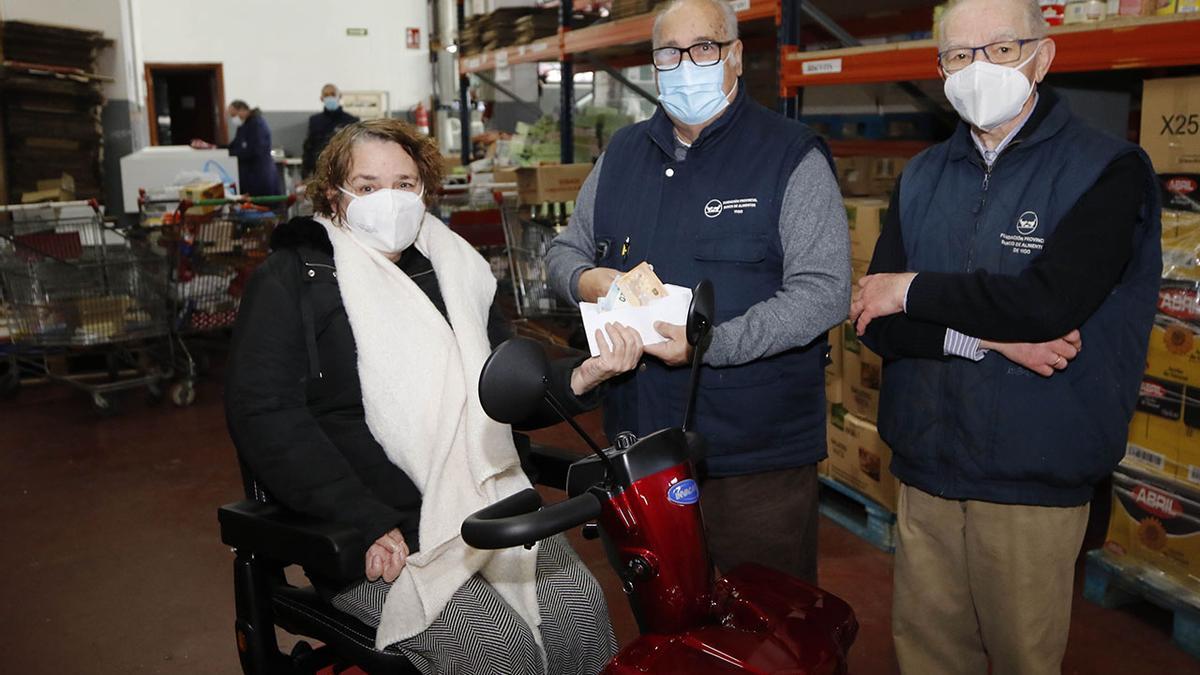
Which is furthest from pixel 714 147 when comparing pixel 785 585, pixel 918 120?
pixel 918 120

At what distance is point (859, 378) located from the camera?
13.1 ft

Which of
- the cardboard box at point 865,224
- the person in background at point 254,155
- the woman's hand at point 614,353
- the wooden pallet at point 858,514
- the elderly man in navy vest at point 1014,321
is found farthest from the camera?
the person in background at point 254,155

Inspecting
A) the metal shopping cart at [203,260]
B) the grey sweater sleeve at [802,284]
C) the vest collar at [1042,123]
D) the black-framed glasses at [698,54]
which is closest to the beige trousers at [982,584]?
the grey sweater sleeve at [802,284]

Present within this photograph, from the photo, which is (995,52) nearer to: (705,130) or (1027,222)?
(1027,222)

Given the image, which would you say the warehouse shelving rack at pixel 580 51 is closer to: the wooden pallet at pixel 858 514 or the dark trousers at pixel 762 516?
the wooden pallet at pixel 858 514

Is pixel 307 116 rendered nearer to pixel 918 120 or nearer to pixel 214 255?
pixel 214 255

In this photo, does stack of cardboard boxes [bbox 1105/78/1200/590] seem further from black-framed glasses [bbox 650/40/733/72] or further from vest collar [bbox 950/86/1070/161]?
black-framed glasses [bbox 650/40/733/72]

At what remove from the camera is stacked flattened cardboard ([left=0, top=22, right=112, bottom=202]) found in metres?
9.71

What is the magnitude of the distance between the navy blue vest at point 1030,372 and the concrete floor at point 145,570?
46.9 inches

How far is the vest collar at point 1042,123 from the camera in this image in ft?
6.59

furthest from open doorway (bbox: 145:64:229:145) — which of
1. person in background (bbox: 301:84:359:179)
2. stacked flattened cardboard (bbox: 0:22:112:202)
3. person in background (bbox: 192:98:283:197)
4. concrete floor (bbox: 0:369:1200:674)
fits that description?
concrete floor (bbox: 0:369:1200:674)

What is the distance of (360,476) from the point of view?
2.22 meters

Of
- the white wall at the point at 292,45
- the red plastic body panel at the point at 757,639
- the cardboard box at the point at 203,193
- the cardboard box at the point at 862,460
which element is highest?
the white wall at the point at 292,45

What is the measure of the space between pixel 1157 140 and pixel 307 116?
51.7 ft
